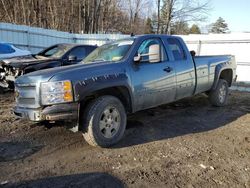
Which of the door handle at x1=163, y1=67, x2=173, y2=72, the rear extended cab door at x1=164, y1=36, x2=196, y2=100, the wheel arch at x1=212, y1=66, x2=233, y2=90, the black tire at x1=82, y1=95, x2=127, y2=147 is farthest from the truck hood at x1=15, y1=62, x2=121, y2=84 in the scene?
the wheel arch at x1=212, y1=66, x2=233, y2=90

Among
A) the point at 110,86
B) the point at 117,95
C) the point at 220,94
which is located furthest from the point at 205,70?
the point at 110,86

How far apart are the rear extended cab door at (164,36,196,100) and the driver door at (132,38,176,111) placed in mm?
182

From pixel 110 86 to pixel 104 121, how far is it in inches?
23.2

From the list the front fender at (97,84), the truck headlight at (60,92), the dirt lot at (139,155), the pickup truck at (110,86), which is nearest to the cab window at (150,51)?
the pickup truck at (110,86)

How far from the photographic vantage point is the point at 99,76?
5074 mm

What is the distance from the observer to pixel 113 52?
19.8ft

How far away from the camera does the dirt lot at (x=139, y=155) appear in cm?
406

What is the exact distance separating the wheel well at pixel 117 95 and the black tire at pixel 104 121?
0.34 feet

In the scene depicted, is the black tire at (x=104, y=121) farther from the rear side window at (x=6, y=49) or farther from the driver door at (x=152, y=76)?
the rear side window at (x=6, y=49)

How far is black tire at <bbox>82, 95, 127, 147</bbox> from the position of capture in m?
4.97

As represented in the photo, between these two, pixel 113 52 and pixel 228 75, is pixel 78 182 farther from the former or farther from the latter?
pixel 228 75

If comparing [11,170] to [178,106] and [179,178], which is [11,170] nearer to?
[179,178]

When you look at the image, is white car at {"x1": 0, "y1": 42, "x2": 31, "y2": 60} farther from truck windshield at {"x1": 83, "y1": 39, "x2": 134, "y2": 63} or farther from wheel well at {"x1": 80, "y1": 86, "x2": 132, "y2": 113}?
wheel well at {"x1": 80, "y1": 86, "x2": 132, "y2": 113}

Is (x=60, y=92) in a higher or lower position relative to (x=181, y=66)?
lower
